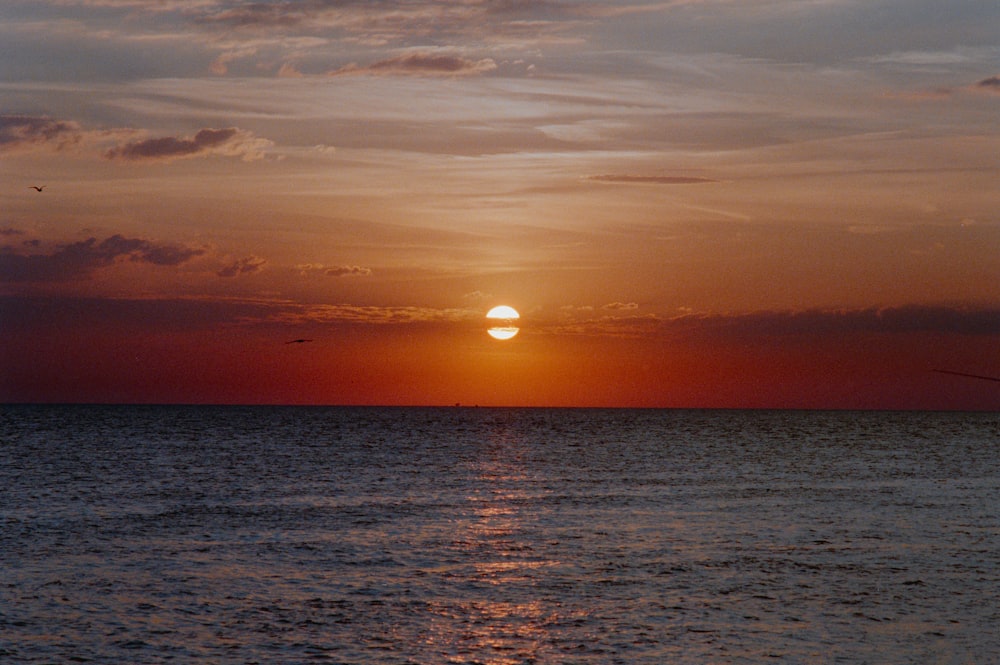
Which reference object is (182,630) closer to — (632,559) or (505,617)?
(505,617)

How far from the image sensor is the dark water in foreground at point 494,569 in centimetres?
→ 2792

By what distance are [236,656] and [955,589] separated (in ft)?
73.6

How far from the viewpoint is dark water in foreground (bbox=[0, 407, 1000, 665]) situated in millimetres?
27922

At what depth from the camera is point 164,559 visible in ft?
129

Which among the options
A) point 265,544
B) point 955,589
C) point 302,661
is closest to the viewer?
point 302,661

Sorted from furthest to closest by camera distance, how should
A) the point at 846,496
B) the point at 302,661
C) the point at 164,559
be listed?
the point at 846,496
the point at 164,559
the point at 302,661

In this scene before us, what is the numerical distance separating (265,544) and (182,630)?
13917 millimetres

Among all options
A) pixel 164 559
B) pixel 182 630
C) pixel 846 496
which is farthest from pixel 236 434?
pixel 182 630

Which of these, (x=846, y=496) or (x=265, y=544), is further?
(x=846, y=496)

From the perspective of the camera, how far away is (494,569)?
125 feet

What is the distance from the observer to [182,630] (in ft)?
95.9

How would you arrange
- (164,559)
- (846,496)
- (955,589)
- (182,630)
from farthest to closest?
(846,496) < (164,559) < (955,589) < (182,630)

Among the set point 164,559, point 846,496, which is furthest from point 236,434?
point 164,559

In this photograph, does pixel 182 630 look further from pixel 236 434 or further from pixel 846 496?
pixel 236 434
